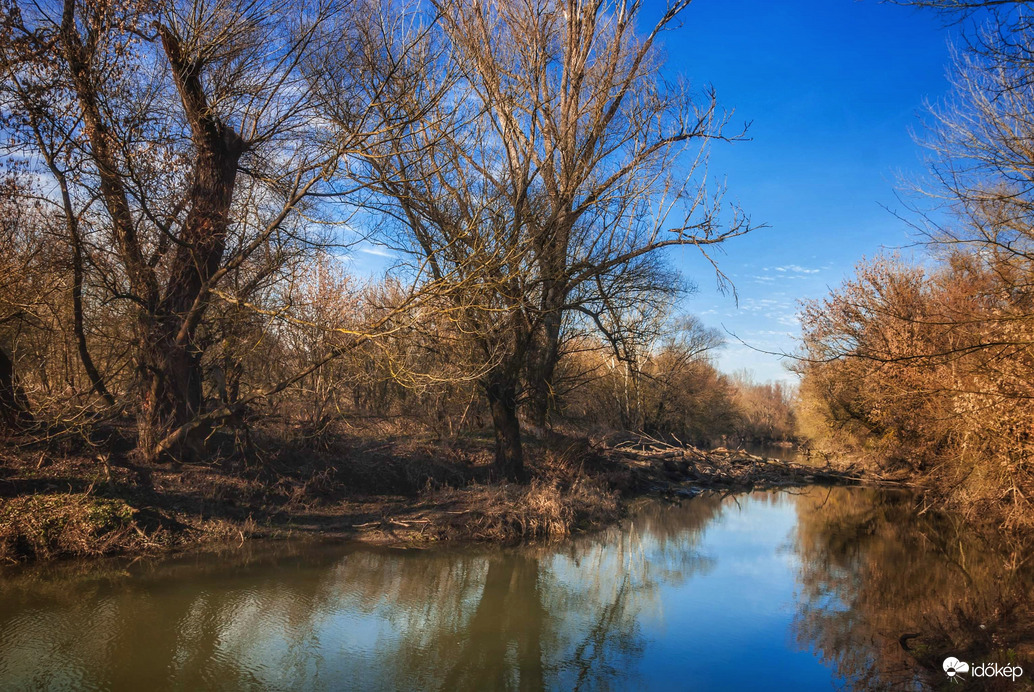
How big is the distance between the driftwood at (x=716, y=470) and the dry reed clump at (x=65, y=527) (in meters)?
11.7

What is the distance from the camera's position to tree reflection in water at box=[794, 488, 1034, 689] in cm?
604

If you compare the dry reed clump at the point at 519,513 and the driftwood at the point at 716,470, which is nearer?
the dry reed clump at the point at 519,513

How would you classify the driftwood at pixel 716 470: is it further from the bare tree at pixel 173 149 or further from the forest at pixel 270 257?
the bare tree at pixel 173 149

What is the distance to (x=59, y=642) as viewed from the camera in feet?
18.8

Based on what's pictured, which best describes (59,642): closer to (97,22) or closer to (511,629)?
(511,629)

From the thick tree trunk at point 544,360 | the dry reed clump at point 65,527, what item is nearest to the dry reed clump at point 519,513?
the thick tree trunk at point 544,360

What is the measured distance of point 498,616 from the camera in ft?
24.2

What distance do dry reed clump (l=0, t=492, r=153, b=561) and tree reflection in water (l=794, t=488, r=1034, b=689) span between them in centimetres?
814

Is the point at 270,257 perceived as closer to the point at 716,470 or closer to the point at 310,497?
the point at 310,497

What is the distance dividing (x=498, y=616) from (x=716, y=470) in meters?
15.2

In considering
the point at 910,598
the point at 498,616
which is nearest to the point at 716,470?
the point at 910,598

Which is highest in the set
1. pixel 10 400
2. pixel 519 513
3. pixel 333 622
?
pixel 10 400

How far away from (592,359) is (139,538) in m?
18.4

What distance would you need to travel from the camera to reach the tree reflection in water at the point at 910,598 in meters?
6.04
